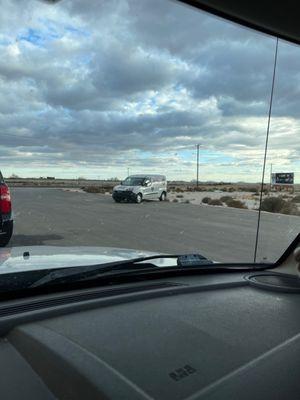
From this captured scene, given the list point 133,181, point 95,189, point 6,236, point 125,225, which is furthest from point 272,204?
point 6,236

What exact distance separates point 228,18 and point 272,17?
0.80 ft

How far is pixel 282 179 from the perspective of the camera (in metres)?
3.58

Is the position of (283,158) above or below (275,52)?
below

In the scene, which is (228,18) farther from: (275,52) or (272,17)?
(275,52)

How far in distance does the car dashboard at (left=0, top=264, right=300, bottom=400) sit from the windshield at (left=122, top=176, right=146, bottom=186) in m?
1.53

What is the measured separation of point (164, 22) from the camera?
2.82m

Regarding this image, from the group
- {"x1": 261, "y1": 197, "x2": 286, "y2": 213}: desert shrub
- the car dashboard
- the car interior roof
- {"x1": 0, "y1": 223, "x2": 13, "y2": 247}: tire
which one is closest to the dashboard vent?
the car dashboard

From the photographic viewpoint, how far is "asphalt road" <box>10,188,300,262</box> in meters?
5.94

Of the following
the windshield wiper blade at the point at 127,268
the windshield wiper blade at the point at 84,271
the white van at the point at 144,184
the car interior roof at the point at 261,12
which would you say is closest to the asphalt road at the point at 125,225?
the white van at the point at 144,184

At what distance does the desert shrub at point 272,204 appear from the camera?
3.73 m

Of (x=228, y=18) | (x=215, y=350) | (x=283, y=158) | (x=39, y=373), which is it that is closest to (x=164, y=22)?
(x=228, y=18)

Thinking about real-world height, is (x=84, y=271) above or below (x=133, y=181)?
below

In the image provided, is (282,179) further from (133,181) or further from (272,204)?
(133,181)

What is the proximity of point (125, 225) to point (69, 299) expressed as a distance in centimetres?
420
